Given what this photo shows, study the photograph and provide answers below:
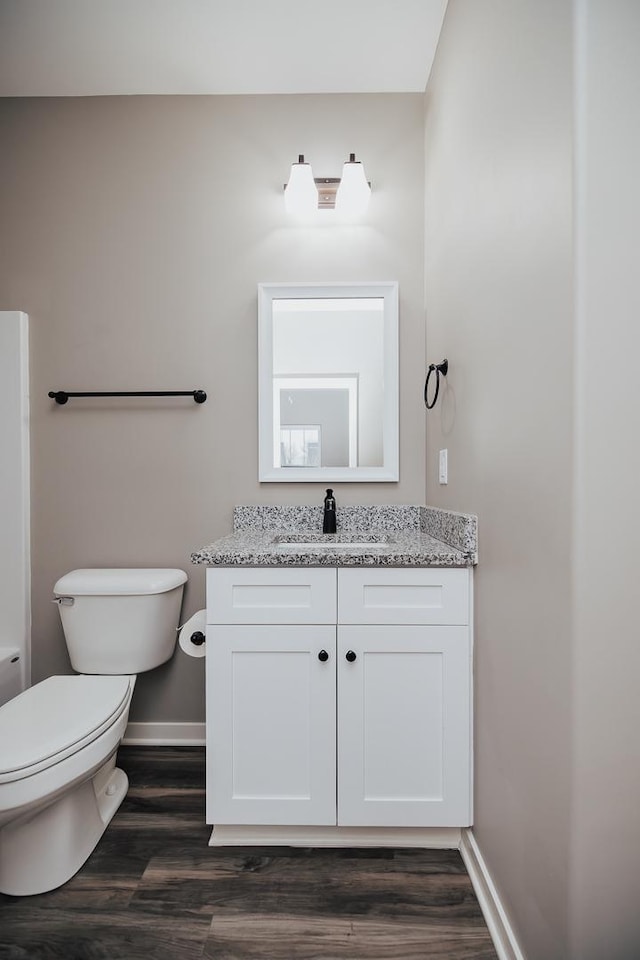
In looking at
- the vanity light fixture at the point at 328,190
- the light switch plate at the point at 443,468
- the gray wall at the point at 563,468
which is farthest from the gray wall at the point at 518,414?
the vanity light fixture at the point at 328,190

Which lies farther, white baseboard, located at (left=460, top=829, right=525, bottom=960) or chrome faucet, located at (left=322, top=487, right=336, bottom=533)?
chrome faucet, located at (left=322, top=487, right=336, bottom=533)

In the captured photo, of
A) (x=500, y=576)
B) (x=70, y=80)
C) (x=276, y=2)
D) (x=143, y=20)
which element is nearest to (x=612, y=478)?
(x=500, y=576)

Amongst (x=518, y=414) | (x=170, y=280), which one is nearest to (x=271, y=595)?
(x=518, y=414)

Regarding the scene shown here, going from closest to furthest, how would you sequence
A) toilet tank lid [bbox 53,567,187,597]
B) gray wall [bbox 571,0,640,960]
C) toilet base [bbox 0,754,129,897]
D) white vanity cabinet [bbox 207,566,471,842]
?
gray wall [bbox 571,0,640,960]
toilet base [bbox 0,754,129,897]
white vanity cabinet [bbox 207,566,471,842]
toilet tank lid [bbox 53,567,187,597]

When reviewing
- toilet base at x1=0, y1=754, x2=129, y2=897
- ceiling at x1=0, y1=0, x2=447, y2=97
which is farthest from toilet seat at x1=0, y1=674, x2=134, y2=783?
ceiling at x1=0, y1=0, x2=447, y2=97

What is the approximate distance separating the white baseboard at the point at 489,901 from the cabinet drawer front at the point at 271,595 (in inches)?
28.6

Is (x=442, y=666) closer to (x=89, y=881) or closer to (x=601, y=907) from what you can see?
(x=601, y=907)

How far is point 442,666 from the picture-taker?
146 centimetres

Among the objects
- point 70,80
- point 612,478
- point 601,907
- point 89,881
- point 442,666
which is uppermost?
point 70,80

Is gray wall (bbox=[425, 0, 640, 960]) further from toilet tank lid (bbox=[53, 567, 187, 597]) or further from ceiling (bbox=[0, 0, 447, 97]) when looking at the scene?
toilet tank lid (bbox=[53, 567, 187, 597])

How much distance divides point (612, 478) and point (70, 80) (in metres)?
2.37

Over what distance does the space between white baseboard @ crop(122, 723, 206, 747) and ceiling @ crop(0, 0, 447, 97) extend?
2499 mm

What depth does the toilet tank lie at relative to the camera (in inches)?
71.8

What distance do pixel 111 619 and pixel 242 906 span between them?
956 mm
